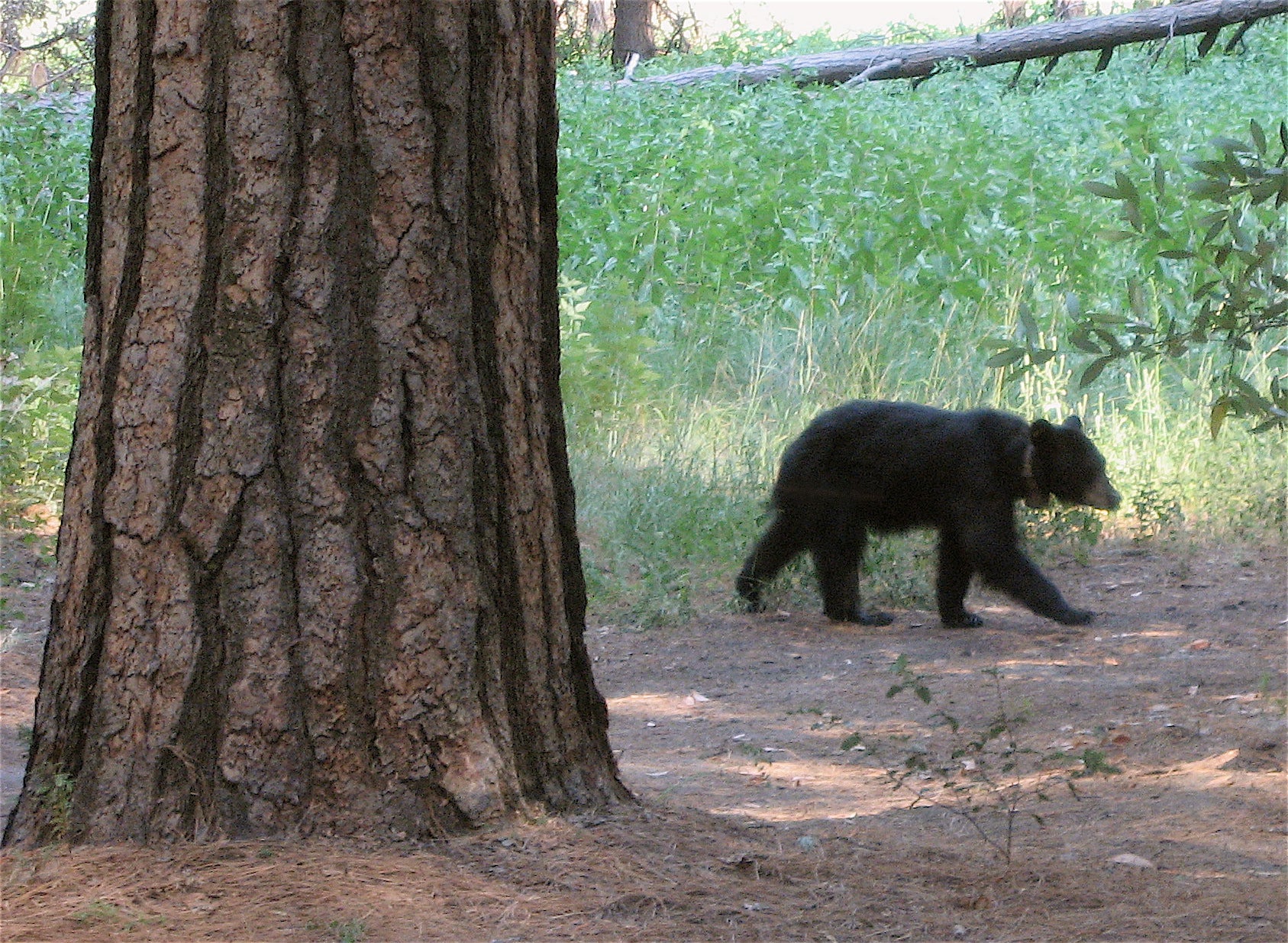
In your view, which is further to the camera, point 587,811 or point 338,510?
point 587,811

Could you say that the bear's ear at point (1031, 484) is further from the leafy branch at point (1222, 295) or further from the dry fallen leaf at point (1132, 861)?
the dry fallen leaf at point (1132, 861)

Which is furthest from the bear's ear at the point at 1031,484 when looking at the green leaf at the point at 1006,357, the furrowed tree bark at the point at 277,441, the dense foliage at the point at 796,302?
the furrowed tree bark at the point at 277,441

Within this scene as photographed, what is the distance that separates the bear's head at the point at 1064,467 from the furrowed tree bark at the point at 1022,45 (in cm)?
1123

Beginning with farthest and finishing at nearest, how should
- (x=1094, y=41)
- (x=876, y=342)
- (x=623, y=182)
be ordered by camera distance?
(x=1094, y=41) → (x=623, y=182) → (x=876, y=342)

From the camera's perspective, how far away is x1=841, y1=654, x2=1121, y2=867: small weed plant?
10.0ft

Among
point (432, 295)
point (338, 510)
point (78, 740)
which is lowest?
point (78, 740)

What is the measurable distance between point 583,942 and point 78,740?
1.03 metres

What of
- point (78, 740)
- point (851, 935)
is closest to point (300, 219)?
point (78, 740)

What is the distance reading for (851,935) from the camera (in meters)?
2.45

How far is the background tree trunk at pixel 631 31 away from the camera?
21.0 meters

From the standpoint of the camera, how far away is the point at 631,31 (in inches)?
830

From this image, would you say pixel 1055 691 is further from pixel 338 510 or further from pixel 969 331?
pixel 969 331

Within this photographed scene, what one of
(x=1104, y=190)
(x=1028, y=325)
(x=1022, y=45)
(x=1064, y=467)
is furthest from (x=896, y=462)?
(x=1022, y=45)

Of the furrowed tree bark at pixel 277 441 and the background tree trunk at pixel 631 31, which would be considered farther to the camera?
the background tree trunk at pixel 631 31
